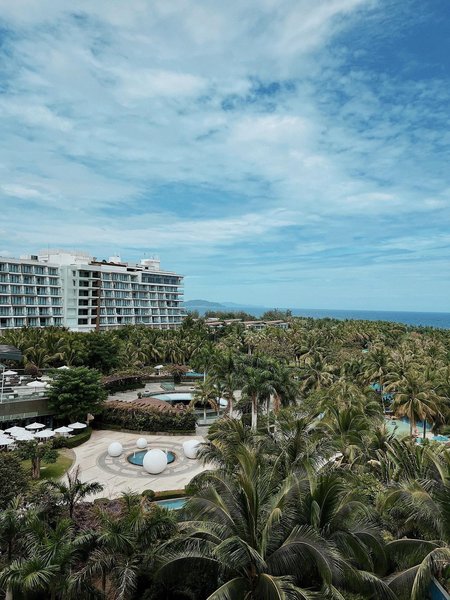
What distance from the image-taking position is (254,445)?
21.0 meters

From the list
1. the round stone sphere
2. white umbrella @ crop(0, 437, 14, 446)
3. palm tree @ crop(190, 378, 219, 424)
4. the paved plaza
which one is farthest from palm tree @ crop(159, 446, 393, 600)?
palm tree @ crop(190, 378, 219, 424)

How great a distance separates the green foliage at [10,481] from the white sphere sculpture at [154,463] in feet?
32.6

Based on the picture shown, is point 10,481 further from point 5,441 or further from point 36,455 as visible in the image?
point 5,441

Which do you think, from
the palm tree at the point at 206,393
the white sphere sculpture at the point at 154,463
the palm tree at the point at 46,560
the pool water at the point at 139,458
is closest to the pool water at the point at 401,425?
the palm tree at the point at 206,393

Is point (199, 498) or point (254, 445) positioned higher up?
point (199, 498)

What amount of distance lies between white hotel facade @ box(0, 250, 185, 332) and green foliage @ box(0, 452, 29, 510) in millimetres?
68769

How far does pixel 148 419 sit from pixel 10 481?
2027 centimetres

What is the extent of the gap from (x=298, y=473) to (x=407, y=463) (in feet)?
26.7

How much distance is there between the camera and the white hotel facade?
84938 mm

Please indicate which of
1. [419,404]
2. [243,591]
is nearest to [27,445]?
[243,591]

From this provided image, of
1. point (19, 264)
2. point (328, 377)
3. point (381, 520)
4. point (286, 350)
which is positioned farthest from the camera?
point (19, 264)

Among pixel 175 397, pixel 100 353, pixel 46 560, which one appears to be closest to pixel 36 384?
pixel 175 397

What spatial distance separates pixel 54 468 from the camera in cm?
3011

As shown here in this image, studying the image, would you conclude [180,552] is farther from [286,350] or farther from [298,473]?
[286,350]
